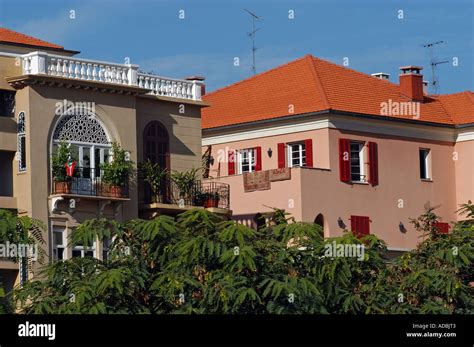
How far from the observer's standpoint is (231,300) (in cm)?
4425

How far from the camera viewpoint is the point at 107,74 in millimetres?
58906

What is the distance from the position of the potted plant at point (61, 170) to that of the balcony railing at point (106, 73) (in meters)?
2.62

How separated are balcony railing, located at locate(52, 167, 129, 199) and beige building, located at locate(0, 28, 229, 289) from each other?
0.11 feet

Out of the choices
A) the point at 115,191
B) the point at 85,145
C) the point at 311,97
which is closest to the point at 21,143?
the point at 85,145

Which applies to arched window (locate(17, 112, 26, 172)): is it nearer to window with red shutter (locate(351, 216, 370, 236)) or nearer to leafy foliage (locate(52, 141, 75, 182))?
leafy foliage (locate(52, 141, 75, 182))

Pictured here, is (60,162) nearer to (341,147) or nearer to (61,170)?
(61,170)

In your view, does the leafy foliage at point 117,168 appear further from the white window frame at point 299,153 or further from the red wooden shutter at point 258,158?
the red wooden shutter at point 258,158

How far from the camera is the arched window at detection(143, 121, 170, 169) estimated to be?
60.9 meters

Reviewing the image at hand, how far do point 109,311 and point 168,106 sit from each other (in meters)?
19.2

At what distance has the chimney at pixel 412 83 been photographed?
72.2 metres

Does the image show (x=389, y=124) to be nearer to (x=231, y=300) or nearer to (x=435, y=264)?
(x=435, y=264)

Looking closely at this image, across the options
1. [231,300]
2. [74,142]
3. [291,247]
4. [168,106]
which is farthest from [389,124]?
[231,300]

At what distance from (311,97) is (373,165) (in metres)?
3.70

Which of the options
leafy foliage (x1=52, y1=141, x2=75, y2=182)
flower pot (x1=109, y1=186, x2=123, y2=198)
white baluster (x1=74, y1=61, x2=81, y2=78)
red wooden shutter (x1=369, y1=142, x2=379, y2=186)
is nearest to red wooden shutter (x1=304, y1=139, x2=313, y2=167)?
red wooden shutter (x1=369, y1=142, x2=379, y2=186)
